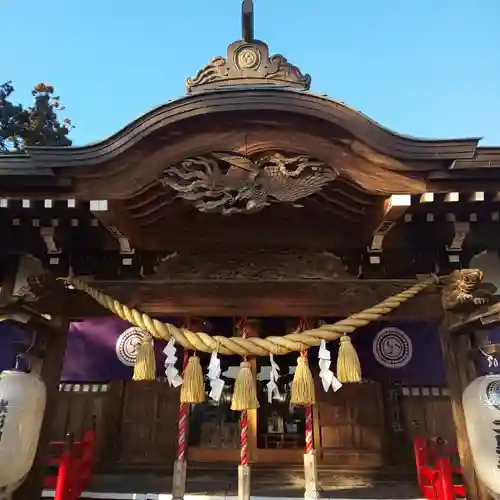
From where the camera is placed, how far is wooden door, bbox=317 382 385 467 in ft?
24.1

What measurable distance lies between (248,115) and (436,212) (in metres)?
2.41

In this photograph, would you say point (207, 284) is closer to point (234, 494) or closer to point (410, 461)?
point (234, 494)

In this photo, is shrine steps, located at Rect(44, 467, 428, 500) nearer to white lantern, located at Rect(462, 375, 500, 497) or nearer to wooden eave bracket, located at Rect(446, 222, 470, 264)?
white lantern, located at Rect(462, 375, 500, 497)

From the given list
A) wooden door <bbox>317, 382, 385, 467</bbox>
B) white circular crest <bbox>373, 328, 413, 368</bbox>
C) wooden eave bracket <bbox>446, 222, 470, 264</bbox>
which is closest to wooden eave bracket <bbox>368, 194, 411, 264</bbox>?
wooden eave bracket <bbox>446, 222, 470, 264</bbox>

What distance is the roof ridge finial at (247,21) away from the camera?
22.6ft

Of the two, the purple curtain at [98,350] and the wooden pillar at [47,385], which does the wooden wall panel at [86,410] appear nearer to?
the purple curtain at [98,350]

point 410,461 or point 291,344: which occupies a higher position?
point 291,344

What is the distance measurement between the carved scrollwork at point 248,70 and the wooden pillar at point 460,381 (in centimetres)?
406

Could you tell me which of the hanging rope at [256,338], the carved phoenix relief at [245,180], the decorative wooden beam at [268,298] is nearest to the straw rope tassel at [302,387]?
the hanging rope at [256,338]

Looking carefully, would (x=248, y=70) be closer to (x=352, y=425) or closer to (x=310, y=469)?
(x=310, y=469)

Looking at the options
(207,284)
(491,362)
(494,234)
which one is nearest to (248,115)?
(207,284)

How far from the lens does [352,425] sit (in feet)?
24.6

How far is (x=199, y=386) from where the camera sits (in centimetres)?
513

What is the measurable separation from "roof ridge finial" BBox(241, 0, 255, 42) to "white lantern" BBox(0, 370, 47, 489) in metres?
5.65
